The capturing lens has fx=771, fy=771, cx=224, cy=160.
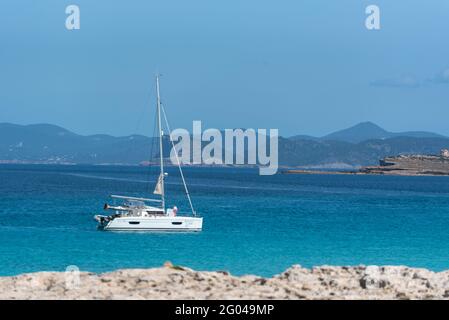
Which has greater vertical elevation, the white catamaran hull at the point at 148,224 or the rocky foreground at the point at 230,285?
the rocky foreground at the point at 230,285

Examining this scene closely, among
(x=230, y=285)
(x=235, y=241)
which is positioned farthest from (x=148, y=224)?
(x=230, y=285)

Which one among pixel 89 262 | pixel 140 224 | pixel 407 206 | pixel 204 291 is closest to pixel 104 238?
pixel 140 224

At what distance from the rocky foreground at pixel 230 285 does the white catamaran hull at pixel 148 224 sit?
2844 centimetres

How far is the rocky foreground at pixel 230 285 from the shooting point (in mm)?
15984

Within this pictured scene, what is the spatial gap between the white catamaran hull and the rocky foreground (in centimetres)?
2844

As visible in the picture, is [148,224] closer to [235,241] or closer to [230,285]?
[235,241]

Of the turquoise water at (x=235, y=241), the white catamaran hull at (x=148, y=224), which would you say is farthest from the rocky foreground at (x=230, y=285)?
the white catamaran hull at (x=148, y=224)

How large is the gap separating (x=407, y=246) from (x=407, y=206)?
45962mm

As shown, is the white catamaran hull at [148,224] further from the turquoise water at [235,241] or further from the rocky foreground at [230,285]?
the rocky foreground at [230,285]

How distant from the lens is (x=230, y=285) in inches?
676

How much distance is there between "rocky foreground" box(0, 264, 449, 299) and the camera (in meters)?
16.0

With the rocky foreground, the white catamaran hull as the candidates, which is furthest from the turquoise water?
the rocky foreground

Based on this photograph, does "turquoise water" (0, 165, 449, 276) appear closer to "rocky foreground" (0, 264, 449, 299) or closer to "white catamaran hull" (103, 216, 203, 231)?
"white catamaran hull" (103, 216, 203, 231)
